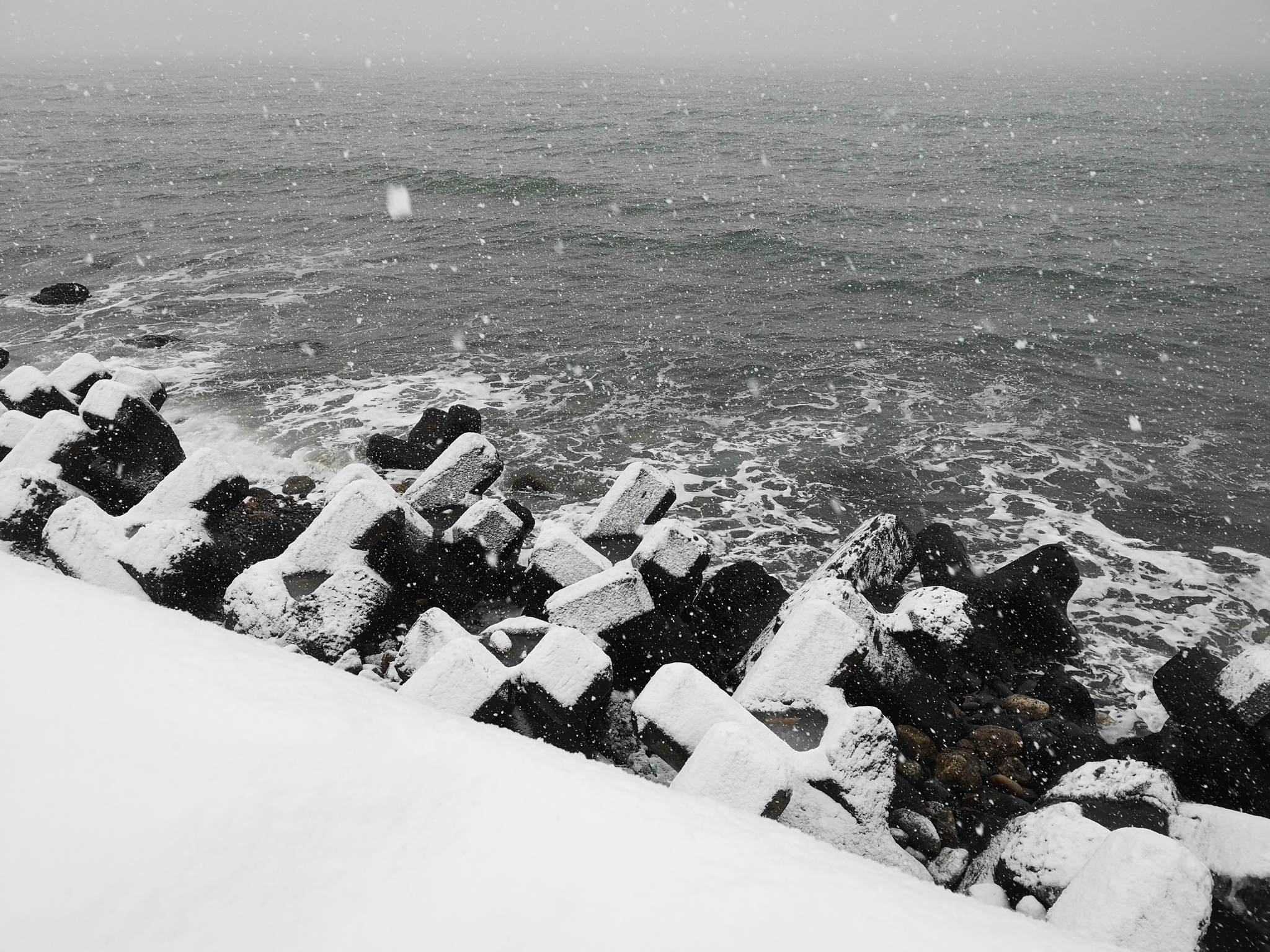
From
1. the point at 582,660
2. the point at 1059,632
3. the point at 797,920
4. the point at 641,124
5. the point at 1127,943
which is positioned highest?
the point at 641,124

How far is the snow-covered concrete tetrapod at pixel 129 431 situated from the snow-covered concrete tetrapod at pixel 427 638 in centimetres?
377

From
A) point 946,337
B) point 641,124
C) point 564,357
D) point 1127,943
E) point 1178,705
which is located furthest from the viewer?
point 641,124

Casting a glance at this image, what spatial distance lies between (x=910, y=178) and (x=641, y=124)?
699 inches

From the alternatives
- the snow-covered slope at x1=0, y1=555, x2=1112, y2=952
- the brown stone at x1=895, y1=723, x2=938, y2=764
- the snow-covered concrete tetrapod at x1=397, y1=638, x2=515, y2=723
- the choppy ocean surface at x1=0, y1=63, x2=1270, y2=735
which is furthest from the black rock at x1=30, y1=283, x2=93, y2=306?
the brown stone at x1=895, y1=723, x2=938, y2=764

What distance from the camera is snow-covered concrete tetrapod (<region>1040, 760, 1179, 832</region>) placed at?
343cm

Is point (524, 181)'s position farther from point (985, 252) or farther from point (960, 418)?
point (960, 418)

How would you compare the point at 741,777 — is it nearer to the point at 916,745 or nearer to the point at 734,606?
the point at 916,745

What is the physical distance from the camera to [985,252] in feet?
53.5

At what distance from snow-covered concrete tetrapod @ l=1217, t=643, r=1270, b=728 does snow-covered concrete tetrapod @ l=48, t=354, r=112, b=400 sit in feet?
29.6

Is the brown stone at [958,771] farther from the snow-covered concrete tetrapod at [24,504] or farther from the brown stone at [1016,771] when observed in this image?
the snow-covered concrete tetrapod at [24,504]

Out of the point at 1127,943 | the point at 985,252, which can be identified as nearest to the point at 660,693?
the point at 1127,943

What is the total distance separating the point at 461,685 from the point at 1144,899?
8.74ft

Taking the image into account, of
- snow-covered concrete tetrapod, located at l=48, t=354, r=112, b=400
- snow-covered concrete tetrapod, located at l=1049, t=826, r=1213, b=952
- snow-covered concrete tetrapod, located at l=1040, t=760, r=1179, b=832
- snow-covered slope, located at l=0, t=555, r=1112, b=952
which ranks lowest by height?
snow-covered concrete tetrapod, located at l=1040, t=760, r=1179, b=832

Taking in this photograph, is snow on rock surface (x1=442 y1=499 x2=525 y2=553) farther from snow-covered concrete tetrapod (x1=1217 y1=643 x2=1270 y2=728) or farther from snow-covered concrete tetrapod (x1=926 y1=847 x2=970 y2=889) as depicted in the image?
snow-covered concrete tetrapod (x1=1217 y1=643 x2=1270 y2=728)
